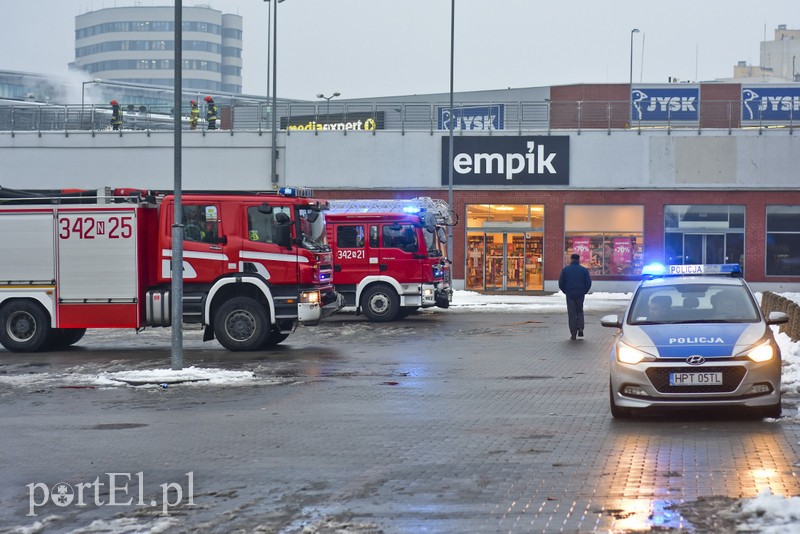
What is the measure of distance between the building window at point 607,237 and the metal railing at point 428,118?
10.9ft

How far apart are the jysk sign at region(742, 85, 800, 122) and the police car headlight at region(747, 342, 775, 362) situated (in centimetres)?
3875

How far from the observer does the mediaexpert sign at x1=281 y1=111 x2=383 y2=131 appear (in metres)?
49.2

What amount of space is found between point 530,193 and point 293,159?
9.80 meters

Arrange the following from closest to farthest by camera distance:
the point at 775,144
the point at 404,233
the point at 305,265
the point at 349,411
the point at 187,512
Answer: the point at 187,512, the point at 349,411, the point at 305,265, the point at 404,233, the point at 775,144

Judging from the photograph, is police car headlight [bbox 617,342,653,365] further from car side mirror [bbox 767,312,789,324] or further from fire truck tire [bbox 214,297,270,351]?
fire truck tire [bbox 214,297,270,351]

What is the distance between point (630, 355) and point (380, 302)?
1859 centimetres

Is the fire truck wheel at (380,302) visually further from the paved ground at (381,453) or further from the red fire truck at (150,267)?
the paved ground at (381,453)

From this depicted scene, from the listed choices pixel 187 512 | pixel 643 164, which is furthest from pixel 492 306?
pixel 187 512

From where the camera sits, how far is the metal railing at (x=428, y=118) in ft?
159

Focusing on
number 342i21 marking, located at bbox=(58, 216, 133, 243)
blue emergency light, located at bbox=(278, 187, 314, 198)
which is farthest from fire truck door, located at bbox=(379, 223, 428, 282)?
number 342i21 marking, located at bbox=(58, 216, 133, 243)

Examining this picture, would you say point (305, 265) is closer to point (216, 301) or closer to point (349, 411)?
point (216, 301)

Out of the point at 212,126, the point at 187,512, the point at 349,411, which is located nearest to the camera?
the point at 187,512

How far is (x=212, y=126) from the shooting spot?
5028cm

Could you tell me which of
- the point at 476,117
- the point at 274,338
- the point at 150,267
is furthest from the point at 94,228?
the point at 476,117
